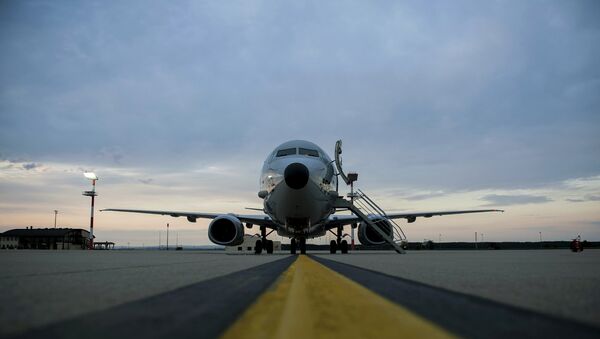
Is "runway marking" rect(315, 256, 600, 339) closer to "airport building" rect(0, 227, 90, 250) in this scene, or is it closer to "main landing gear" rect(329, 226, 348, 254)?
"main landing gear" rect(329, 226, 348, 254)

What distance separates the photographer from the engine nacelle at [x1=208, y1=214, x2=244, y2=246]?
17.9 meters

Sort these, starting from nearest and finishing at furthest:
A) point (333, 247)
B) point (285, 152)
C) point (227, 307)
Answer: point (227, 307)
point (285, 152)
point (333, 247)

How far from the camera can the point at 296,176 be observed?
14.2 m

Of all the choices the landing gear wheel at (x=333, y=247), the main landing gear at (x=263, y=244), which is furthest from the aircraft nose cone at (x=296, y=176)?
the landing gear wheel at (x=333, y=247)

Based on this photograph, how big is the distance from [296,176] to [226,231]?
5.62 m

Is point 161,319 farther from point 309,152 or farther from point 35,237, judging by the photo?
point 35,237

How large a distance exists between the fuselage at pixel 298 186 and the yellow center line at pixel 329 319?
11.0m

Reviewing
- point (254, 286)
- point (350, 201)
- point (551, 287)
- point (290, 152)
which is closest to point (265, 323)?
point (254, 286)

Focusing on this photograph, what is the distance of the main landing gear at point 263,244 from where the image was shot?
779 inches

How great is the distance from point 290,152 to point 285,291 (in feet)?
41.0

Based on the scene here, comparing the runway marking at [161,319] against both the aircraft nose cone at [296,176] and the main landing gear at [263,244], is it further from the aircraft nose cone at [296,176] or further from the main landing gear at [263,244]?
the main landing gear at [263,244]

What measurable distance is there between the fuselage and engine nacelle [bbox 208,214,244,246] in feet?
6.70

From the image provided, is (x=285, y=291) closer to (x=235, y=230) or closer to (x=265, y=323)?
(x=265, y=323)

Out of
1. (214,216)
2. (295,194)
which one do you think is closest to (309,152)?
(295,194)
